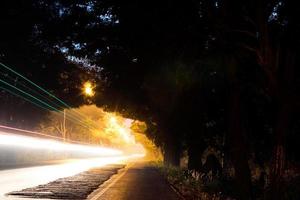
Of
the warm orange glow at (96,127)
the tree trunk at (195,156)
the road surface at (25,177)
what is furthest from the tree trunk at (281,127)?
the warm orange glow at (96,127)

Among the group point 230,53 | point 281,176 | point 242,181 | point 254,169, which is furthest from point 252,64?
point 254,169

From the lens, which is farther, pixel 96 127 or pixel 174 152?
pixel 96 127

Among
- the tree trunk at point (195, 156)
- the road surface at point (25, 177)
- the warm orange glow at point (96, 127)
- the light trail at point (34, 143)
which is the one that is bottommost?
the road surface at point (25, 177)

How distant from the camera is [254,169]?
30281mm

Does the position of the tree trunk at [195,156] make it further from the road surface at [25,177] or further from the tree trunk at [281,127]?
the tree trunk at [281,127]

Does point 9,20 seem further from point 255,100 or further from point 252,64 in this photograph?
point 252,64

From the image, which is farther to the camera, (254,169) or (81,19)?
(254,169)

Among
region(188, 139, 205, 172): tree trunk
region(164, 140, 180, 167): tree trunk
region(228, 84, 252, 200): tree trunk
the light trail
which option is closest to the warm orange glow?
the light trail

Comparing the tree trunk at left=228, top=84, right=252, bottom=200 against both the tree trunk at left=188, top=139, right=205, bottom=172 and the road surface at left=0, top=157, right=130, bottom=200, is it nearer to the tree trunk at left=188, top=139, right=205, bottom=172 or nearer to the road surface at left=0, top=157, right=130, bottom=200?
the road surface at left=0, top=157, right=130, bottom=200

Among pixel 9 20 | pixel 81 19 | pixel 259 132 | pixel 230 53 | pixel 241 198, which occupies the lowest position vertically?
pixel 241 198

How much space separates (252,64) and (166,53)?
303 centimetres

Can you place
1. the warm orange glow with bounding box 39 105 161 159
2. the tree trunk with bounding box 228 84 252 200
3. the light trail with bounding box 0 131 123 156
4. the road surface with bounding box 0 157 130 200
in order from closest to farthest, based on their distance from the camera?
the tree trunk with bounding box 228 84 252 200, the road surface with bounding box 0 157 130 200, the light trail with bounding box 0 131 123 156, the warm orange glow with bounding box 39 105 161 159

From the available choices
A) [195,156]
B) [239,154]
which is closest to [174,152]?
[195,156]

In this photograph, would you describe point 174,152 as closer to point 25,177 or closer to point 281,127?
point 25,177
